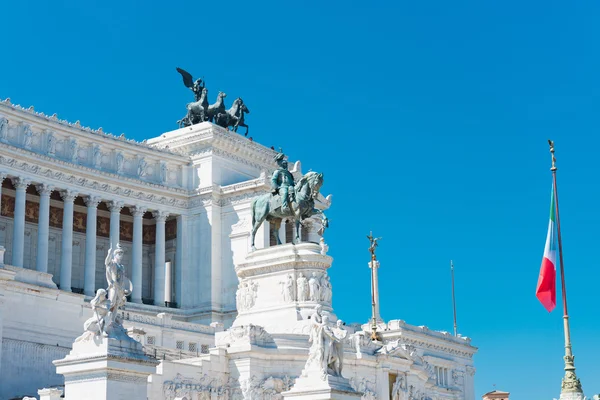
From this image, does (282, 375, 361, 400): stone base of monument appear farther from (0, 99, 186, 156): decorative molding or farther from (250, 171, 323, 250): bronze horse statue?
(0, 99, 186, 156): decorative molding

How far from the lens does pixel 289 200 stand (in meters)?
53.7

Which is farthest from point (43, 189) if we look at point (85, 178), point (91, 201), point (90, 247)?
point (90, 247)

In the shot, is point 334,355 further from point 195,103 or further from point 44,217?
point 195,103

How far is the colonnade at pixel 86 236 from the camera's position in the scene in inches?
2660

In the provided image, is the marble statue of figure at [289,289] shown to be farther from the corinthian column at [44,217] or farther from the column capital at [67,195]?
the column capital at [67,195]

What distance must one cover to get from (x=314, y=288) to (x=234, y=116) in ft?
108

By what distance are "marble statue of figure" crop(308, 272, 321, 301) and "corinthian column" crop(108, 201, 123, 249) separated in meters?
25.0

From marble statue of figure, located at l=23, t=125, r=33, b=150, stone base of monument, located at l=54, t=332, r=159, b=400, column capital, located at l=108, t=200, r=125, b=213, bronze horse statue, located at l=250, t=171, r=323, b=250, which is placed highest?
marble statue of figure, located at l=23, t=125, r=33, b=150

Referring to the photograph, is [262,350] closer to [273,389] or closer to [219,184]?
[273,389]

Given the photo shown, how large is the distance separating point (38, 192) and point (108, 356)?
46837mm

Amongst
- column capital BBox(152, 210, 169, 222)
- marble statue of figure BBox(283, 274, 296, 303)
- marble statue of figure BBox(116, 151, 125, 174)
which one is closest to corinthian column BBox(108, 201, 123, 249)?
marble statue of figure BBox(116, 151, 125, 174)

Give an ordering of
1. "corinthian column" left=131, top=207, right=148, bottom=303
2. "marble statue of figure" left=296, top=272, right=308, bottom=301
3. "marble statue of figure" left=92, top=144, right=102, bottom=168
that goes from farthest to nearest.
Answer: "corinthian column" left=131, top=207, right=148, bottom=303 < "marble statue of figure" left=92, top=144, right=102, bottom=168 < "marble statue of figure" left=296, top=272, right=308, bottom=301

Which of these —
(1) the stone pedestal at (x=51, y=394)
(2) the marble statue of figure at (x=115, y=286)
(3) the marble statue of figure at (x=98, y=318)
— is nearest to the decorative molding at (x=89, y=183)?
(1) the stone pedestal at (x=51, y=394)

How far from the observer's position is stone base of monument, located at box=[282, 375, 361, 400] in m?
31.3
